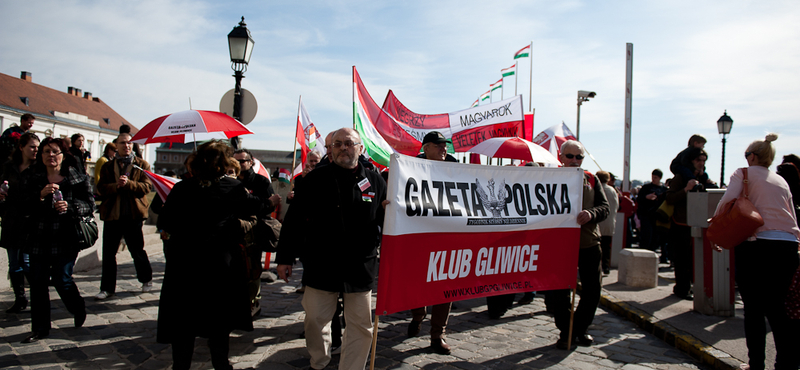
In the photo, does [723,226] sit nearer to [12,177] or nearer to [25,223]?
[25,223]

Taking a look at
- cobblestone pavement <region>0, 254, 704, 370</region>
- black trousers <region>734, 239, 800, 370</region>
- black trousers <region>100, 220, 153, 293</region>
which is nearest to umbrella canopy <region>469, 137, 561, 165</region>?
cobblestone pavement <region>0, 254, 704, 370</region>

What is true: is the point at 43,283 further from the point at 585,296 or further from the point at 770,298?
the point at 770,298

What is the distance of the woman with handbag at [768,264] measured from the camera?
3762 mm

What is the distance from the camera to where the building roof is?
69.1 meters

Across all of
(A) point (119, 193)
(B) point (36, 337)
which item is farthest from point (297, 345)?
(A) point (119, 193)

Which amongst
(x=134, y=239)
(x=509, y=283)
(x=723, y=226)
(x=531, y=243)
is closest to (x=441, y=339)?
(x=509, y=283)

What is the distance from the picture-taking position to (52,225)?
4.50 meters

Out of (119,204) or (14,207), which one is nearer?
(14,207)

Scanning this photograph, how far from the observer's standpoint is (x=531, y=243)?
15.0 feet

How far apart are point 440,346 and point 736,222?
2.58 m

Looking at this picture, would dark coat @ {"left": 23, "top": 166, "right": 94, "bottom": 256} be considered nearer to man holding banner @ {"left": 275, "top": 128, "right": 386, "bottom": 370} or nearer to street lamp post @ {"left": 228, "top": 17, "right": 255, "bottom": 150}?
man holding banner @ {"left": 275, "top": 128, "right": 386, "bottom": 370}

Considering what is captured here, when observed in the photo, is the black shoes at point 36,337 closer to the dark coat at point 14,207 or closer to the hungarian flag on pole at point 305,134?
the dark coat at point 14,207

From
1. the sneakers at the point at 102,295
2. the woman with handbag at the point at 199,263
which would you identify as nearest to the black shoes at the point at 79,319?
the sneakers at the point at 102,295

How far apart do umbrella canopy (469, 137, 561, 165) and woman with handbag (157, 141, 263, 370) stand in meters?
3.82
